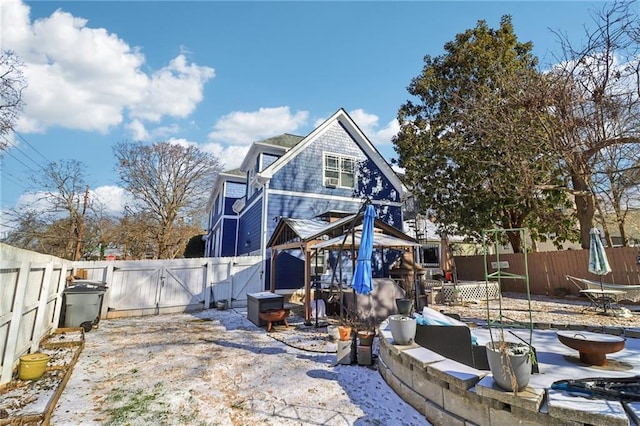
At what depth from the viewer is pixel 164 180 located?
23094 mm

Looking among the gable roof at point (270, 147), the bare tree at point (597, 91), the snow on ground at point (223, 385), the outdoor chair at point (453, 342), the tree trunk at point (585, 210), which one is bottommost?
the snow on ground at point (223, 385)

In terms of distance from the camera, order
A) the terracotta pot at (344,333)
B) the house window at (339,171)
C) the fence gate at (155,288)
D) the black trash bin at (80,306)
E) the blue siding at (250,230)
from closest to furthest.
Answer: the terracotta pot at (344,333), the black trash bin at (80,306), the fence gate at (155,288), the blue siding at (250,230), the house window at (339,171)

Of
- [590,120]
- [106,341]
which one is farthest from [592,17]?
[106,341]

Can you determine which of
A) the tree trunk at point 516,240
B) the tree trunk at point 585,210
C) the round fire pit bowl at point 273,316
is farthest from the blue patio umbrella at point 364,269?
the tree trunk at point 516,240

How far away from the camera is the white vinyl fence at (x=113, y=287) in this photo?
4438 mm

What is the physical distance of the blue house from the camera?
12781mm

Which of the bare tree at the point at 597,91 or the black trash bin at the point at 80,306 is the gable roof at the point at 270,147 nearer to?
the black trash bin at the point at 80,306

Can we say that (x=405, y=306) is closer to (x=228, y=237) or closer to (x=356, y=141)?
(x=356, y=141)

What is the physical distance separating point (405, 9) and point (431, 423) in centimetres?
1033

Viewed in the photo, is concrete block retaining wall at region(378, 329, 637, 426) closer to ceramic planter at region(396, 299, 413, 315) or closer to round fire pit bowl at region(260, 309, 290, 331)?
ceramic planter at region(396, 299, 413, 315)

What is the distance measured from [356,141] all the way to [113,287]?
12.2 metres

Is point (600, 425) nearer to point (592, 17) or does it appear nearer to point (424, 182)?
point (592, 17)

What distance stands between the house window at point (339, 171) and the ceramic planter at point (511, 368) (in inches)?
460

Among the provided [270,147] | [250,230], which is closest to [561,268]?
[270,147]
